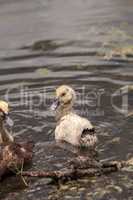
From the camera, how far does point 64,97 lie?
34.3 feet

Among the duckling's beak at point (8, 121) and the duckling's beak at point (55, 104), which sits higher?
the duckling's beak at point (55, 104)

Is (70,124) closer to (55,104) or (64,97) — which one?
(55,104)

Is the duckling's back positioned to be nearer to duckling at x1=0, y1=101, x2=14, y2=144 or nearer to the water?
the water

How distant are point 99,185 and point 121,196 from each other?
1.17 ft

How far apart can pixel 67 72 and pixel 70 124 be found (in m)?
2.51

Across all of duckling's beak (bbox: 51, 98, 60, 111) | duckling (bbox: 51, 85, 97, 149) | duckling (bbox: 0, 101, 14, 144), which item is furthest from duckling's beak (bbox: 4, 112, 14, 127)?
duckling's beak (bbox: 51, 98, 60, 111)

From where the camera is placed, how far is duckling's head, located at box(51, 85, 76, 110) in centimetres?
1038

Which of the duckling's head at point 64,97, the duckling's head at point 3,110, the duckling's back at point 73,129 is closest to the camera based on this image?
the duckling's head at point 3,110

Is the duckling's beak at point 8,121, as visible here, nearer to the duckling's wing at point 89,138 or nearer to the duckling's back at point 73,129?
the duckling's back at point 73,129

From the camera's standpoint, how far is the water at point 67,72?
8336 millimetres

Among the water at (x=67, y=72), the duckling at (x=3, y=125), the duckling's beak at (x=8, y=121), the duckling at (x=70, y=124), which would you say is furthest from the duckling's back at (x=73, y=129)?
the duckling's beak at (x=8, y=121)

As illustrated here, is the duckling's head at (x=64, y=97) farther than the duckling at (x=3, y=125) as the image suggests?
Yes

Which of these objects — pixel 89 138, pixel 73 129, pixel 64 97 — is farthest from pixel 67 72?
pixel 89 138

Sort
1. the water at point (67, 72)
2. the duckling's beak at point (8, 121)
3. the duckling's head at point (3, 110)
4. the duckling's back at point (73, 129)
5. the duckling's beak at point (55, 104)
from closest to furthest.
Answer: the water at point (67, 72) → the duckling's beak at point (8, 121) → the duckling's head at point (3, 110) → the duckling's back at point (73, 129) → the duckling's beak at point (55, 104)
